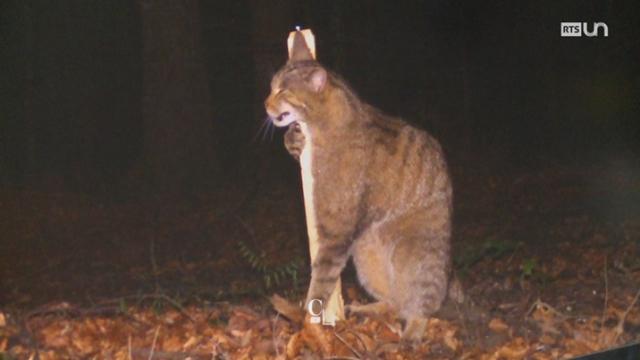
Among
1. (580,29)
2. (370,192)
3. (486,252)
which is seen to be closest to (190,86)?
(370,192)

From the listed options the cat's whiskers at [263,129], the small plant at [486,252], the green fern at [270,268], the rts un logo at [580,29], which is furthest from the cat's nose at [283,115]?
the rts un logo at [580,29]

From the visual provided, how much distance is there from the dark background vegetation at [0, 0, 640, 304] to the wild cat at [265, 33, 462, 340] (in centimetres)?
26

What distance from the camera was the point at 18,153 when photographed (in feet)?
18.4

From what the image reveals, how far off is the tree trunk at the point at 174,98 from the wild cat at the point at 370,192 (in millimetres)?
684

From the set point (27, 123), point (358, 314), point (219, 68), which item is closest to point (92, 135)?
point (27, 123)

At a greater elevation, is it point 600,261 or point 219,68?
point 219,68

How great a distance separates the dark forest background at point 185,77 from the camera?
5.40 metres

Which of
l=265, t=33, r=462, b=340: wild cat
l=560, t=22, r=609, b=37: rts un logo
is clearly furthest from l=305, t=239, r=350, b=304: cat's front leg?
l=560, t=22, r=609, b=37: rts un logo

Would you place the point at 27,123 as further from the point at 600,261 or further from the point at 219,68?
the point at 600,261

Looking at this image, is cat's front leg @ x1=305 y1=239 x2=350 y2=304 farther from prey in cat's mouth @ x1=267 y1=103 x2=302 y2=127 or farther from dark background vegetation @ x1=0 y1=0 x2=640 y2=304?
prey in cat's mouth @ x1=267 y1=103 x2=302 y2=127

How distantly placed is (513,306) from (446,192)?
115 cm

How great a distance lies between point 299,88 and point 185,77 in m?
0.89

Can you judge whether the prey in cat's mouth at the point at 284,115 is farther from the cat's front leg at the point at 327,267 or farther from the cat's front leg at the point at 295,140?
the cat's front leg at the point at 327,267

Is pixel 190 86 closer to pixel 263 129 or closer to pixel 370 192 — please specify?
pixel 263 129
